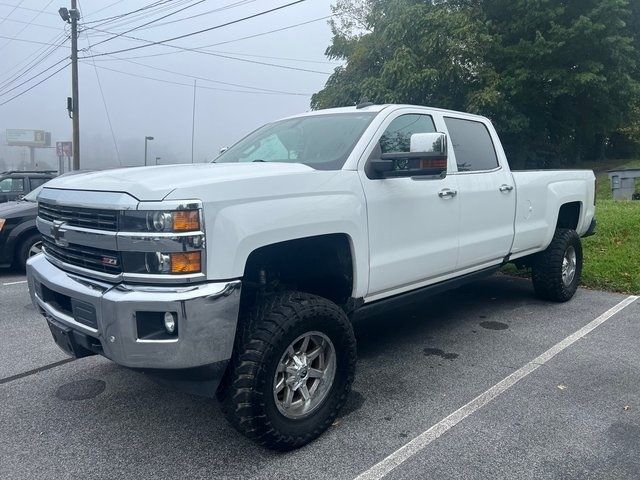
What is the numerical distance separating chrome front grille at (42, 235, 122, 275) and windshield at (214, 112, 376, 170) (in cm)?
140

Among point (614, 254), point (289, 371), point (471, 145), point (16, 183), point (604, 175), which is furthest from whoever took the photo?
point (604, 175)

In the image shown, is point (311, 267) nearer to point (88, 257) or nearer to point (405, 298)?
point (405, 298)

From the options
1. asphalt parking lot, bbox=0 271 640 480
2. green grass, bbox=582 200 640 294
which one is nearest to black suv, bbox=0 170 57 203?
asphalt parking lot, bbox=0 271 640 480

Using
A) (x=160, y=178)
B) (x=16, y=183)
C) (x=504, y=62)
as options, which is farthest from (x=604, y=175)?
(x=160, y=178)

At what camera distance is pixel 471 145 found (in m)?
5.12

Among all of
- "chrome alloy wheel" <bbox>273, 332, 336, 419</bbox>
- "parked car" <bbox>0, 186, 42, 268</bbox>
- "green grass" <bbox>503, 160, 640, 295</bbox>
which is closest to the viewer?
"chrome alloy wheel" <bbox>273, 332, 336, 419</bbox>

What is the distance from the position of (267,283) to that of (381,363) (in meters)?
1.57

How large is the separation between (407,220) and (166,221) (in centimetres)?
184

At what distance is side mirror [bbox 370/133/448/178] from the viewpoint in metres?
3.59

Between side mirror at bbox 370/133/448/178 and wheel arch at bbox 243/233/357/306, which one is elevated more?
side mirror at bbox 370/133/448/178

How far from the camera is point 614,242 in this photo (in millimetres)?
8352

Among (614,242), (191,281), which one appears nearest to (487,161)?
(191,281)

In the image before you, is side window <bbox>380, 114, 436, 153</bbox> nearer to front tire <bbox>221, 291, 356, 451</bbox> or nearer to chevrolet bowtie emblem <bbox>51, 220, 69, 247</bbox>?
front tire <bbox>221, 291, 356, 451</bbox>

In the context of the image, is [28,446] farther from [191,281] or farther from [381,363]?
[381,363]
